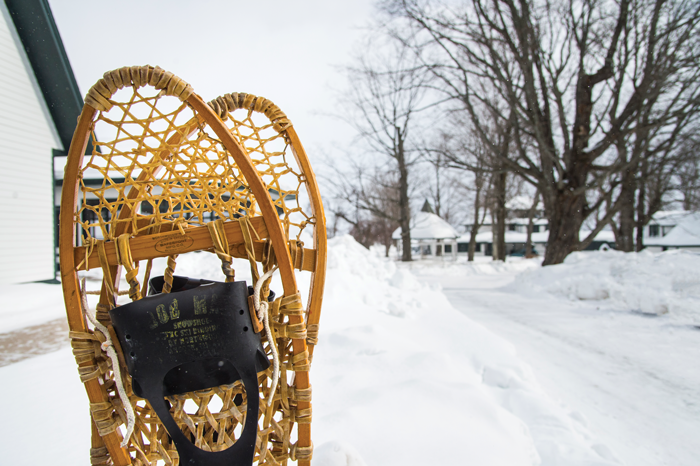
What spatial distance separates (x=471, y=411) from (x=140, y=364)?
6.20 ft

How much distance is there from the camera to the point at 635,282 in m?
6.39

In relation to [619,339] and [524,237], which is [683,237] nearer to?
[524,237]

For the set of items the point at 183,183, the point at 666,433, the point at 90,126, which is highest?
the point at 90,126

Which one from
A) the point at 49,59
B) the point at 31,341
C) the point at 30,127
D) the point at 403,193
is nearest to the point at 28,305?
the point at 31,341

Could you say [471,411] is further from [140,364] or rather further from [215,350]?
[140,364]

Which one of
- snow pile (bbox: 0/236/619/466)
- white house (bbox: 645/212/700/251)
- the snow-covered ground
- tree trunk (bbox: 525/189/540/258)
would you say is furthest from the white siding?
white house (bbox: 645/212/700/251)

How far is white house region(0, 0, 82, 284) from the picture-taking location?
6.81m

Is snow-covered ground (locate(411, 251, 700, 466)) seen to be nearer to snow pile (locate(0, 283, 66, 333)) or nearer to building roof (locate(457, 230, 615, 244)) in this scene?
snow pile (locate(0, 283, 66, 333))

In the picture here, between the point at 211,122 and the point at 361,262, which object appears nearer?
the point at 211,122

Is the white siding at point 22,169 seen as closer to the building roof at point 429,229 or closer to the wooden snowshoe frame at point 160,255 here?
the wooden snowshoe frame at point 160,255

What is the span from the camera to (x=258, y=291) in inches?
51.8

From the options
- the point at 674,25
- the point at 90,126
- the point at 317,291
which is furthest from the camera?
the point at 674,25

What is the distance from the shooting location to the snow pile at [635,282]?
18.0ft

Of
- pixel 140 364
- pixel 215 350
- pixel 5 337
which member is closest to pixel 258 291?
pixel 215 350
